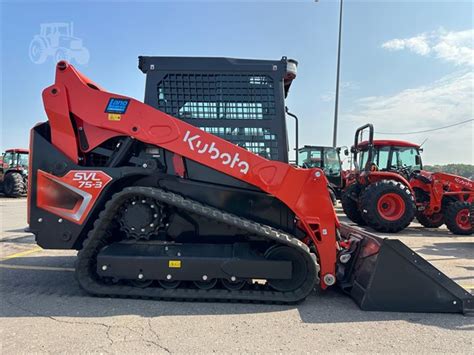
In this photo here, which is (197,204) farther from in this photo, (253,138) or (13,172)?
(13,172)

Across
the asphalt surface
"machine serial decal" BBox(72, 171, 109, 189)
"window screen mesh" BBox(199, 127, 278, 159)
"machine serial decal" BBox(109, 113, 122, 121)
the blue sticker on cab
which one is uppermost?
the blue sticker on cab

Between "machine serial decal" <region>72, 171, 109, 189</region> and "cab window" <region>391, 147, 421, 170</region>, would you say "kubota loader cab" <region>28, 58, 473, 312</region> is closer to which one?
"machine serial decal" <region>72, 171, 109, 189</region>

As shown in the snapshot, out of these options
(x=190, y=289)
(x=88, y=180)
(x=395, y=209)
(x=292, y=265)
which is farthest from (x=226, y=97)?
(x=395, y=209)

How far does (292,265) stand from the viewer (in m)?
3.74

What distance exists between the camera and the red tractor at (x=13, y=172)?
19.4 metres

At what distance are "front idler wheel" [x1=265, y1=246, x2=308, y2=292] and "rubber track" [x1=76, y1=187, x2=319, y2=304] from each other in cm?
6

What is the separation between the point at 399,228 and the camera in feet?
29.1

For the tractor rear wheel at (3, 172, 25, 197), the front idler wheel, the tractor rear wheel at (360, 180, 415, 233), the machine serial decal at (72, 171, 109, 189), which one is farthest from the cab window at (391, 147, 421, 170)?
the tractor rear wheel at (3, 172, 25, 197)

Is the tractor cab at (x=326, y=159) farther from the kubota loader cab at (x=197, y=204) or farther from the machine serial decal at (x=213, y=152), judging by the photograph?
the machine serial decal at (x=213, y=152)

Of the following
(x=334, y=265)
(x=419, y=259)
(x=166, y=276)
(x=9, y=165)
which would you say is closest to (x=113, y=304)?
(x=166, y=276)

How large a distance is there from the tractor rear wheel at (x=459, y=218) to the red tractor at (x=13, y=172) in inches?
807

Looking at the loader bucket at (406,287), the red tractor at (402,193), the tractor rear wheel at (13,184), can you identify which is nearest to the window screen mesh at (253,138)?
the loader bucket at (406,287)

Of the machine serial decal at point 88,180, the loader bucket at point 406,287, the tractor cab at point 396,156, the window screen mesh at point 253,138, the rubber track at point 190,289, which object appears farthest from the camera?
the tractor cab at point 396,156

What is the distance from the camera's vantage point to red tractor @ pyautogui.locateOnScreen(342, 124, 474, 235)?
884cm
